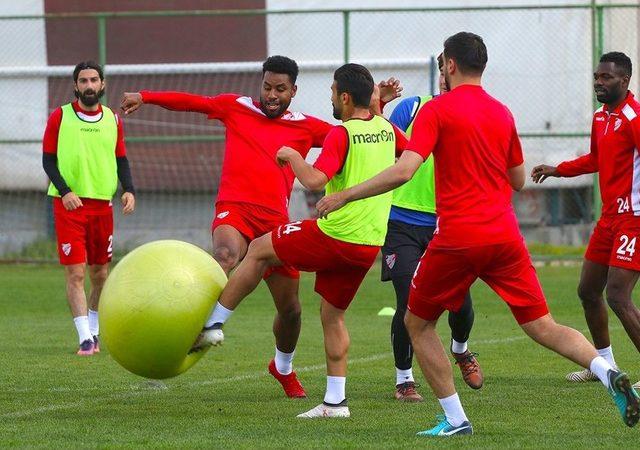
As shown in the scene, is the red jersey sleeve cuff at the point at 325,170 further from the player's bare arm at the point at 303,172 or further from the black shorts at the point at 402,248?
the black shorts at the point at 402,248

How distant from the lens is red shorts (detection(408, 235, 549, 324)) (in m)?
7.27

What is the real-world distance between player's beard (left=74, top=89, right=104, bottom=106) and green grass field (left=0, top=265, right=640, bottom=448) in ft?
7.34

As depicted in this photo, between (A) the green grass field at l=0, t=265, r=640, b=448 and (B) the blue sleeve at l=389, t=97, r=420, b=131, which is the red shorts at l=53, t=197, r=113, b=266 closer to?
(A) the green grass field at l=0, t=265, r=640, b=448

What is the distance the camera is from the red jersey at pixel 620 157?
31.0 ft

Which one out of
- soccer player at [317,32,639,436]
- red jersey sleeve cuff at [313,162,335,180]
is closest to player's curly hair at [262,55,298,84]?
red jersey sleeve cuff at [313,162,335,180]

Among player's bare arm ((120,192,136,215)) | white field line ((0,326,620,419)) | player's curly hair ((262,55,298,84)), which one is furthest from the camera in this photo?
player's bare arm ((120,192,136,215))

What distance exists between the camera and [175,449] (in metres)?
7.04

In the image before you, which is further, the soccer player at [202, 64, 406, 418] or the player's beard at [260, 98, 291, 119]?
the player's beard at [260, 98, 291, 119]

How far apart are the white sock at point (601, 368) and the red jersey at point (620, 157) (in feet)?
8.17

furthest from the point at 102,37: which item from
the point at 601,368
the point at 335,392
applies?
the point at 601,368

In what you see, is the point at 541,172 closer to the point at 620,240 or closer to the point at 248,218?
the point at 620,240

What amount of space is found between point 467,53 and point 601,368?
6.01 ft

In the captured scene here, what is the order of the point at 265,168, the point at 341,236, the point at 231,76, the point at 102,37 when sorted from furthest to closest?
the point at 231,76 < the point at 102,37 < the point at 265,168 < the point at 341,236

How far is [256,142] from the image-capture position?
943cm
